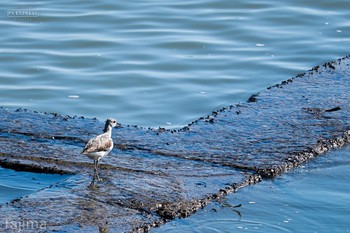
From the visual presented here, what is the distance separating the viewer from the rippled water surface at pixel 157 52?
10695 mm

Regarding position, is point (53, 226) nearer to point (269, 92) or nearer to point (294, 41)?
point (269, 92)

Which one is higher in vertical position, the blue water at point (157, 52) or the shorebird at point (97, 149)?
the blue water at point (157, 52)

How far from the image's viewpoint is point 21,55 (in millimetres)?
12469

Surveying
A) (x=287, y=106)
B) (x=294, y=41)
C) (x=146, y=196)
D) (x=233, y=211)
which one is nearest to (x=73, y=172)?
(x=146, y=196)

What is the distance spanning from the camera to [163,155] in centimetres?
726

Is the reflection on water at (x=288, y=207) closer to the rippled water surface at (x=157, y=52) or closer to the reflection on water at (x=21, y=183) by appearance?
the reflection on water at (x=21, y=183)

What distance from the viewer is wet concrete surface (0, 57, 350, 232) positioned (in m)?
6.06

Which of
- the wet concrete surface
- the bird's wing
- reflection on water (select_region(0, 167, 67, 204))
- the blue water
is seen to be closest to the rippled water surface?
the blue water

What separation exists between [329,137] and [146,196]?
6.61 ft

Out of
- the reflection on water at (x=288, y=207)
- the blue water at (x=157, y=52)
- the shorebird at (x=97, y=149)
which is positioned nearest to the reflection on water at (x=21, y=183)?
the shorebird at (x=97, y=149)

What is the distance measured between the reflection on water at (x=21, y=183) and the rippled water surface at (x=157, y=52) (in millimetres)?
3034

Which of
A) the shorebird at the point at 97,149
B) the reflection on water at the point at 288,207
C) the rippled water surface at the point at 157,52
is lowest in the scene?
the reflection on water at the point at 288,207

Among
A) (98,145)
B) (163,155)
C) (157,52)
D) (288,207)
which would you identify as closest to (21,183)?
(98,145)

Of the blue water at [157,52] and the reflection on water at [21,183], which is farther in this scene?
the blue water at [157,52]
